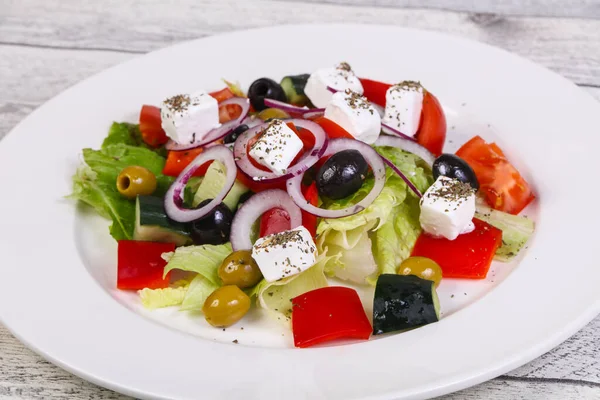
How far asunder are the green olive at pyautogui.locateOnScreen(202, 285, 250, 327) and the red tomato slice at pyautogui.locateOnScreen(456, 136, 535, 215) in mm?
1435

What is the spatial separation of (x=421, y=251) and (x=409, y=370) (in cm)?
97

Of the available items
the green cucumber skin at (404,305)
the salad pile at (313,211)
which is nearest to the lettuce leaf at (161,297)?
the salad pile at (313,211)

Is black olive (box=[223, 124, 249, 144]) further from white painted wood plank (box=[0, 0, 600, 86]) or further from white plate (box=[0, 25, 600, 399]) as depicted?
white painted wood plank (box=[0, 0, 600, 86])

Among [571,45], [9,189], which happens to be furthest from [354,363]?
[571,45]

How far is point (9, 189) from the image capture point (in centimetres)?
388

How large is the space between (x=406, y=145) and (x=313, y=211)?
77cm

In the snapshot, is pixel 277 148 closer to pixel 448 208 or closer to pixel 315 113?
pixel 315 113

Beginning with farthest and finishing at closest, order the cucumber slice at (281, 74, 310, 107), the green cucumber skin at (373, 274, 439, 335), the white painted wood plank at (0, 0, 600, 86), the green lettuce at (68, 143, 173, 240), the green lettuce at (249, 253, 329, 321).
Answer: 1. the white painted wood plank at (0, 0, 600, 86)
2. the cucumber slice at (281, 74, 310, 107)
3. the green lettuce at (68, 143, 173, 240)
4. the green lettuce at (249, 253, 329, 321)
5. the green cucumber skin at (373, 274, 439, 335)

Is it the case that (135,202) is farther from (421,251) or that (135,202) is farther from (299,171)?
(421,251)

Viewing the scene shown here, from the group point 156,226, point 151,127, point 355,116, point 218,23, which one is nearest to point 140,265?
point 156,226

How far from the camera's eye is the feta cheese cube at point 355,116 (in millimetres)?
3758

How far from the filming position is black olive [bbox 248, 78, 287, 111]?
14.2 feet

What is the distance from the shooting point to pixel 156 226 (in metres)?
3.68

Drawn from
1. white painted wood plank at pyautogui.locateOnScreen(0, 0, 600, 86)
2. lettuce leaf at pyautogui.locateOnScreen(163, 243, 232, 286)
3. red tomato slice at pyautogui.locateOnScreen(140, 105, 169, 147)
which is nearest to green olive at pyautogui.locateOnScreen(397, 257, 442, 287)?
lettuce leaf at pyautogui.locateOnScreen(163, 243, 232, 286)
